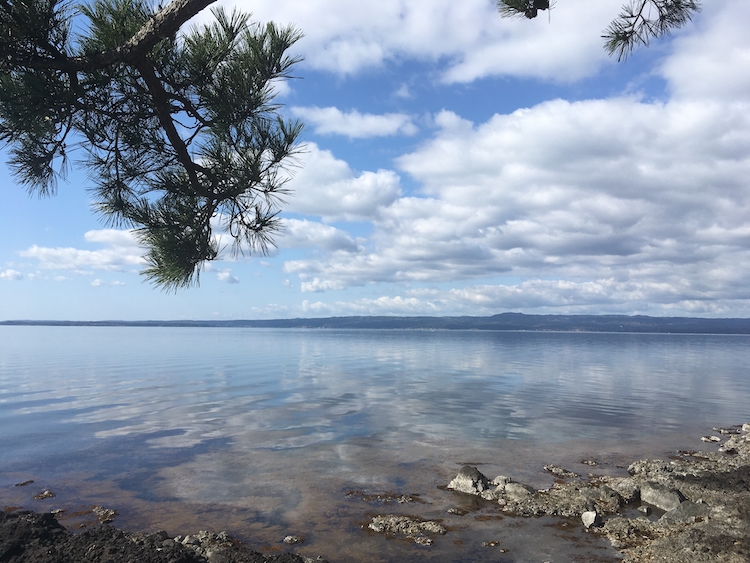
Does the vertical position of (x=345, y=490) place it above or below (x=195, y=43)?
below

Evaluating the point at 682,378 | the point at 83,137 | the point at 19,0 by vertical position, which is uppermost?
the point at 19,0

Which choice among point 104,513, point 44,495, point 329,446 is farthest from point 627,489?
point 44,495

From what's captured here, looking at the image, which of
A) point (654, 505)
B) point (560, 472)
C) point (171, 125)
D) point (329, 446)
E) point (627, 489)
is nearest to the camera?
point (171, 125)

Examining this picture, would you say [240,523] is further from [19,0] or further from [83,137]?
[19,0]

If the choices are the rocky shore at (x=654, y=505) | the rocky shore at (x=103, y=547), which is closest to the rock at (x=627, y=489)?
the rocky shore at (x=654, y=505)

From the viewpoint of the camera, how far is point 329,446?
14875mm

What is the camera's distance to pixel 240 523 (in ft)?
29.2

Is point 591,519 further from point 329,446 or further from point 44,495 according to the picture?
point 44,495

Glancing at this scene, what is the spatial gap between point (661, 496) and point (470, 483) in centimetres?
353

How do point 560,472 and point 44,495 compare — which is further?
point 560,472

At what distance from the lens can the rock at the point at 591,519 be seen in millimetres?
8518

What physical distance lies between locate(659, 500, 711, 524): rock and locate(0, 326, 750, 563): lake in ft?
5.22

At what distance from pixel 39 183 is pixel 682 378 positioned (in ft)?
136

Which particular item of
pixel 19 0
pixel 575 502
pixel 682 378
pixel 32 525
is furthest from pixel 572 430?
pixel 682 378
